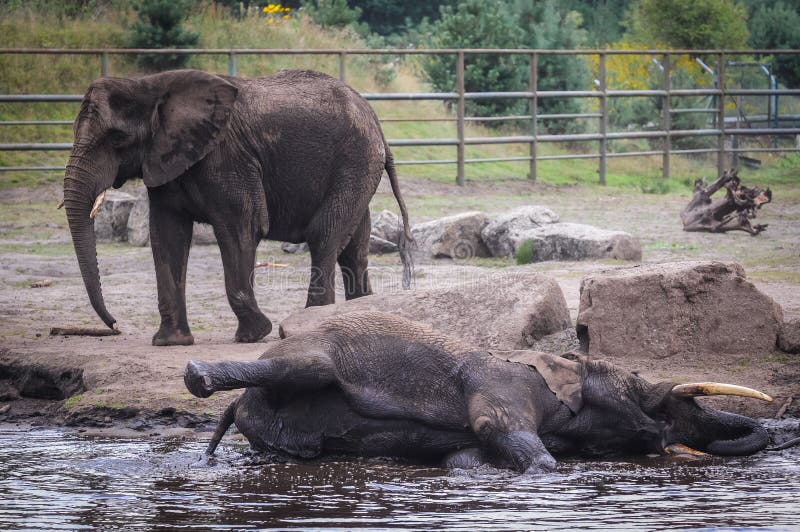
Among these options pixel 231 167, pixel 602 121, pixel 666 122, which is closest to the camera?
pixel 231 167

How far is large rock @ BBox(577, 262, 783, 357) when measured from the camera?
737 centimetres

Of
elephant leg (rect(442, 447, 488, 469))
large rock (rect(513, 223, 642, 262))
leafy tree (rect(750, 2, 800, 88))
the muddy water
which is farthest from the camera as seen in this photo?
leafy tree (rect(750, 2, 800, 88))

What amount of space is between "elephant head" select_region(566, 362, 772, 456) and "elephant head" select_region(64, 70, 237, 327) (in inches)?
141

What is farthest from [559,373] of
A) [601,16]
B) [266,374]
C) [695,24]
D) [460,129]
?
[601,16]

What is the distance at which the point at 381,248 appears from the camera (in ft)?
44.1

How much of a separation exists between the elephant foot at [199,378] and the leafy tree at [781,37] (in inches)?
1144

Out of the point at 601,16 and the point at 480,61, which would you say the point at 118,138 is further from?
the point at 601,16

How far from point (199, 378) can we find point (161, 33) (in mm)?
15684

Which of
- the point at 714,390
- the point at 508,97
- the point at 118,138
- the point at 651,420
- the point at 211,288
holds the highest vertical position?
the point at 118,138

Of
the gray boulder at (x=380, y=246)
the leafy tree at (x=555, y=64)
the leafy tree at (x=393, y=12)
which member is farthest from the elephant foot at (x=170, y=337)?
→ the leafy tree at (x=393, y=12)

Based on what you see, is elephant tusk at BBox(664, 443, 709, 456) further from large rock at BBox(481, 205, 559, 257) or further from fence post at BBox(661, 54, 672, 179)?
fence post at BBox(661, 54, 672, 179)

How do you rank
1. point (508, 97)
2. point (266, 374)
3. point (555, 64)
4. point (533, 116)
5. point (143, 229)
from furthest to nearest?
1. point (555, 64)
2. point (508, 97)
3. point (533, 116)
4. point (143, 229)
5. point (266, 374)

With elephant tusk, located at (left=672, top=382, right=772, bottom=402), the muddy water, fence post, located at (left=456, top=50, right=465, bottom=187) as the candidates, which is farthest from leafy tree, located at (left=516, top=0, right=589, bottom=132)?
the muddy water

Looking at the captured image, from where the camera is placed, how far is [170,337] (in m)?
8.62
